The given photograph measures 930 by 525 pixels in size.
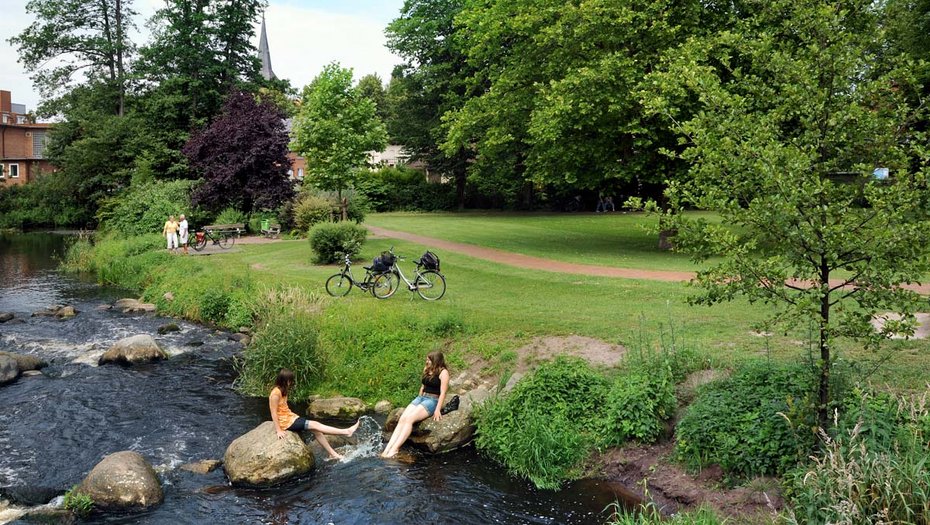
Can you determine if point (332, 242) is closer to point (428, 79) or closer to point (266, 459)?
point (266, 459)

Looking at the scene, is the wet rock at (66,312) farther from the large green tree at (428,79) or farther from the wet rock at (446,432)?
the large green tree at (428,79)

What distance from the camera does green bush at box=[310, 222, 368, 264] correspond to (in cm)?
2500

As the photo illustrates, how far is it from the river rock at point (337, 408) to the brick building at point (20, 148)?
69435 mm

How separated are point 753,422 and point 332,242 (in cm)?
1826

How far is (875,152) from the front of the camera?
8.30 meters

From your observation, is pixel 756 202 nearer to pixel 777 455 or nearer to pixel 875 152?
pixel 875 152

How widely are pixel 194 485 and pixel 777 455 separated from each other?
7.56m

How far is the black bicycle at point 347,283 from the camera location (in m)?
18.4

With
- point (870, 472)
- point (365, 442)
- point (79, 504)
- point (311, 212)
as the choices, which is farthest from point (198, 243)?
point (870, 472)

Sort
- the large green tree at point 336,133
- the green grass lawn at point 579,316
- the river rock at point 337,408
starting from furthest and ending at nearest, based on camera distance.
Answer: the large green tree at point 336,133, the river rock at point 337,408, the green grass lawn at point 579,316

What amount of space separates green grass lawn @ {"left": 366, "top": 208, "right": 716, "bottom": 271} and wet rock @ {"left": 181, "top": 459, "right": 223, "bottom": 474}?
11428 mm

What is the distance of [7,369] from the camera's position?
14859 mm

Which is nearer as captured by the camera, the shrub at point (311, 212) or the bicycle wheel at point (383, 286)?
the bicycle wheel at point (383, 286)

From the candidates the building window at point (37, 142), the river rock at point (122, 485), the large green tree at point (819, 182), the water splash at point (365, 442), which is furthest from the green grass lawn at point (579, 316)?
the building window at point (37, 142)
